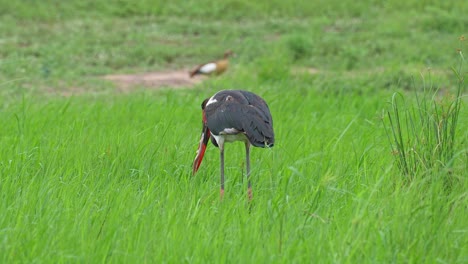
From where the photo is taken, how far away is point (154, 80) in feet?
31.9

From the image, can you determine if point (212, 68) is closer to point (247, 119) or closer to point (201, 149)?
point (201, 149)

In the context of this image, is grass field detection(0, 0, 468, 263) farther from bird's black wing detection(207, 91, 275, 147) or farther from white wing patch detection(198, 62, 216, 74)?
white wing patch detection(198, 62, 216, 74)

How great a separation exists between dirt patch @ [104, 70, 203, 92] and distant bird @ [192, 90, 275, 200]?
4296 millimetres

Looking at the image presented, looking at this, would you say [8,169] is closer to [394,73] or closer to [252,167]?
[252,167]

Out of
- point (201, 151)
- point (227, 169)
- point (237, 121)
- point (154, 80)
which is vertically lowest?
point (154, 80)

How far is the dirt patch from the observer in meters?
9.30

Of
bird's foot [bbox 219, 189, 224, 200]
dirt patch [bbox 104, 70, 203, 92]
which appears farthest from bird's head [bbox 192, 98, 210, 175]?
dirt patch [bbox 104, 70, 203, 92]

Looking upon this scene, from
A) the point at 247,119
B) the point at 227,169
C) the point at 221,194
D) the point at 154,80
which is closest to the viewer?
the point at 221,194

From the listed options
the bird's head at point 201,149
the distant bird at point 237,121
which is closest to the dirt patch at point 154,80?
the bird's head at point 201,149

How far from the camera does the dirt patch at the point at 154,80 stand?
9295mm

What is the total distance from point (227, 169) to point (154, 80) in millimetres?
4842

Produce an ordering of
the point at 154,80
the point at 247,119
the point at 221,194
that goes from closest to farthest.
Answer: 1. the point at 221,194
2. the point at 247,119
3. the point at 154,80

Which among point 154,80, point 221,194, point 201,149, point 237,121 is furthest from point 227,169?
point 154,80

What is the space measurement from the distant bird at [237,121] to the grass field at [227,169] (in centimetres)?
21
